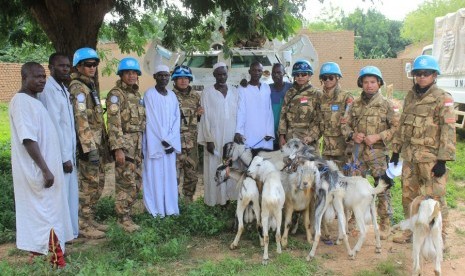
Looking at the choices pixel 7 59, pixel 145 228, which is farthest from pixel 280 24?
pixel 7 59

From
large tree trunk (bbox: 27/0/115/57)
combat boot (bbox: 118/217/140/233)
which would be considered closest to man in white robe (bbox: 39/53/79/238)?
combat boot (bbox: 118/217/140/233)

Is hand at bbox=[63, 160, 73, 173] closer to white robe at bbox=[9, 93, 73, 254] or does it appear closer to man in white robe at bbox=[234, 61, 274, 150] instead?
white robe at bbox=[9, 93, 73, 254]

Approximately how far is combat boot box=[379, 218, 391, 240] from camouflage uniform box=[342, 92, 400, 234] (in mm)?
20

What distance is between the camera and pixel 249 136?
5.88 metres

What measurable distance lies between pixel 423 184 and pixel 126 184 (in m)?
3.31

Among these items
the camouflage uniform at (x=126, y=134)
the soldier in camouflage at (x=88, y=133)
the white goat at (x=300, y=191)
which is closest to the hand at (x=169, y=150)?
the camouflage uniform at (x=126, y=134)

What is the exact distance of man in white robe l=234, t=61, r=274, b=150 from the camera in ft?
19.1

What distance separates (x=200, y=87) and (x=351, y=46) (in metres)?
17.6

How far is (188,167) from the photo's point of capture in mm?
6102

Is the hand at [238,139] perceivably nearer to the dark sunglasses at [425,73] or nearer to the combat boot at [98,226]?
the combat boot at [98,226]

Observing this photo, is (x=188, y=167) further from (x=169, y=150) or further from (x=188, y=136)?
(x=169, y=150)

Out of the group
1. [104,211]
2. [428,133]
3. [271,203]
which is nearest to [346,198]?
[271,203]

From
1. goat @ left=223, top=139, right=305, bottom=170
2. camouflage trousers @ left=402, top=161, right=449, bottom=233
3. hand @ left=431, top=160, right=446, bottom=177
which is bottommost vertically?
camouflage trousers @ left=402, top=161, right=449, bottom=233

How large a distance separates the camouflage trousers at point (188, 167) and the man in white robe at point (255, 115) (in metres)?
0.80
